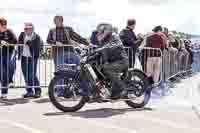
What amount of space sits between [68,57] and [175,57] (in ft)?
20.3

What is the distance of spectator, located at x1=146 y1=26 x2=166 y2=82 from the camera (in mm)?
13398

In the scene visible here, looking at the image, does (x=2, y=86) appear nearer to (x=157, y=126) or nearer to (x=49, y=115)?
(x=49, y=115)

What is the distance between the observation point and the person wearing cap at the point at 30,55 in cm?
1144

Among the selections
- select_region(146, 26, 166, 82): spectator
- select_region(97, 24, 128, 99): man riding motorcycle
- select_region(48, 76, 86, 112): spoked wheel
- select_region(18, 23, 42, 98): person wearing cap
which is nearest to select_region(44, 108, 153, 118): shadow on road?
select_region(48, 76, 86, 112): spoked wheel

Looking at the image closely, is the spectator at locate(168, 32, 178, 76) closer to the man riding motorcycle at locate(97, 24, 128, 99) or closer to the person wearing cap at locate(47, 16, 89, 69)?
the person wearing cap at locate(47, 16, 89, 69)

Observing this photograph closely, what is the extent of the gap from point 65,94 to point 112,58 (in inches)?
45.2

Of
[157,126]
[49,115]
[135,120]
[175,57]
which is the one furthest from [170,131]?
[175,57]

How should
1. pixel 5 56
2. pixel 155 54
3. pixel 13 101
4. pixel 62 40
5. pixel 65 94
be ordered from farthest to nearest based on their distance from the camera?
pixel 155 54
pixel 62 40
pixel 5 56
pixel 13 101
pixel 65 94

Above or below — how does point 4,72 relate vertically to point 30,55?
below

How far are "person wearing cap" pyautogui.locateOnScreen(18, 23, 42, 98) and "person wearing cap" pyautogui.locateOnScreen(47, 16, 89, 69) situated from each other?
333 millimetres

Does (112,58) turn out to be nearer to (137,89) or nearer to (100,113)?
(137,89)

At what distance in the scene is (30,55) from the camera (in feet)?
37.8

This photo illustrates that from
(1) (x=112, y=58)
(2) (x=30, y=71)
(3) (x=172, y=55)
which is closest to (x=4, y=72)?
(2) (x=30, y=71)

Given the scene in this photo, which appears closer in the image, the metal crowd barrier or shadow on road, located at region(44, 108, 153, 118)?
shadow on road, located at region(44, 108, 153, 118)
